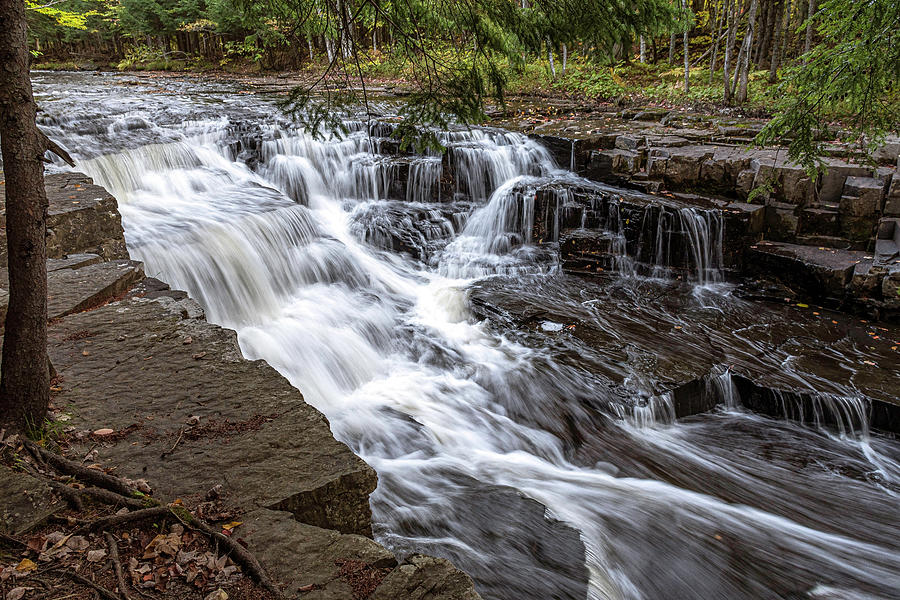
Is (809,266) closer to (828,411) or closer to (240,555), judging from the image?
(828,411)

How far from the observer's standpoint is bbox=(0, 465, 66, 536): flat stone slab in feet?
8.25

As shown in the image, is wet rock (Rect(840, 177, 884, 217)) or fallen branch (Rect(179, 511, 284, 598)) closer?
fallen branch (Rect(179, 511, 284, 598))

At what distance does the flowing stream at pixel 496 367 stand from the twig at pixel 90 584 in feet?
7.38

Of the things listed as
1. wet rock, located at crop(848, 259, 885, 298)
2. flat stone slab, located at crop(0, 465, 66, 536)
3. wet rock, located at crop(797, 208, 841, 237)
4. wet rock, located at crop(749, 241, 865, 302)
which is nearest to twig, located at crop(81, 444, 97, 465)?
flat stone slab, located at crop(0, 465, 66, 536)

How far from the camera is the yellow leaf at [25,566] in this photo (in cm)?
232

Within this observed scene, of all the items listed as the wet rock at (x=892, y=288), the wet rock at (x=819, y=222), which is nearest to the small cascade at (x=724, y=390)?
the wet rock at (x=892, y=288)

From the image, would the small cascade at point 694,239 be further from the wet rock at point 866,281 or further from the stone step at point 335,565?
the stone step at point 335,565

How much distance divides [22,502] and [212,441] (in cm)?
95

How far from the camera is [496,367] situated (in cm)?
712

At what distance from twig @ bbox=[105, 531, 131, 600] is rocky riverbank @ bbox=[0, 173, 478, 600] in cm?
36

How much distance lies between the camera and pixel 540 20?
5027 millimetres

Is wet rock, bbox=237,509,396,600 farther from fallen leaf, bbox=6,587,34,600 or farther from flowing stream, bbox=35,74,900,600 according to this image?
flowing stream, bbox=35,74,900,600

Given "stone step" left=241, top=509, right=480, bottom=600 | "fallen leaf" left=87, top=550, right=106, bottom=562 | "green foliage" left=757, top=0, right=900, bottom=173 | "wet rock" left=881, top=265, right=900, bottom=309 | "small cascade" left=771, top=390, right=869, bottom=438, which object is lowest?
"small cascade" left=771, top=390, right=869, bottom=438

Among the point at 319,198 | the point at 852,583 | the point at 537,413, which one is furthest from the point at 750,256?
the point at 319,198
